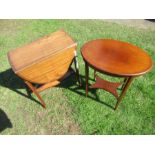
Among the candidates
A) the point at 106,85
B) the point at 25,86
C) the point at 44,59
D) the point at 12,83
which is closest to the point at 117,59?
the point at 106,85

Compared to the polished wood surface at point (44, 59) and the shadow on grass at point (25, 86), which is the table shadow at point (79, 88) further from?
the polished wood surface at point (44, 59)

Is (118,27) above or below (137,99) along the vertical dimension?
above

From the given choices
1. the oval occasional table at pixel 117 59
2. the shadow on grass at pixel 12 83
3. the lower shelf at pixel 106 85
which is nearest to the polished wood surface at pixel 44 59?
the oval occasional table at pixel 117 59

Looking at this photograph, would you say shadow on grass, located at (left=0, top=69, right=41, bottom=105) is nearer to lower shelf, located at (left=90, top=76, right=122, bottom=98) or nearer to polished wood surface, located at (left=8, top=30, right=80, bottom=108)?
polished wood surface, located at (left=8, top=30, right=80, bottom=108)

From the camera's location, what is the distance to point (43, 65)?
3.02 m

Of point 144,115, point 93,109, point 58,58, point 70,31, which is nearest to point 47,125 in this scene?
point 93,109

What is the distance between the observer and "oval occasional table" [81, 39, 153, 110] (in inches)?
108

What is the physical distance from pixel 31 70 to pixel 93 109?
4.20 ft

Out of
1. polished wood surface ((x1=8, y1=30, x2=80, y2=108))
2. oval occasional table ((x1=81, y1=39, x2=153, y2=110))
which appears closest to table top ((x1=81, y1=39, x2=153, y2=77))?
oval occasional table ((x1=81, y1=39, x2=153, y2=110))

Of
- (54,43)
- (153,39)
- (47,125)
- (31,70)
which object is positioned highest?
(54,43)

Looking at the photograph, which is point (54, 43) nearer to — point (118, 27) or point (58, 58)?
point (58, 58)

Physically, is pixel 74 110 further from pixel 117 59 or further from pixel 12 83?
pixel 12 83

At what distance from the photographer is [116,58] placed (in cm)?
297

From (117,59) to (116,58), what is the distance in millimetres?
27
